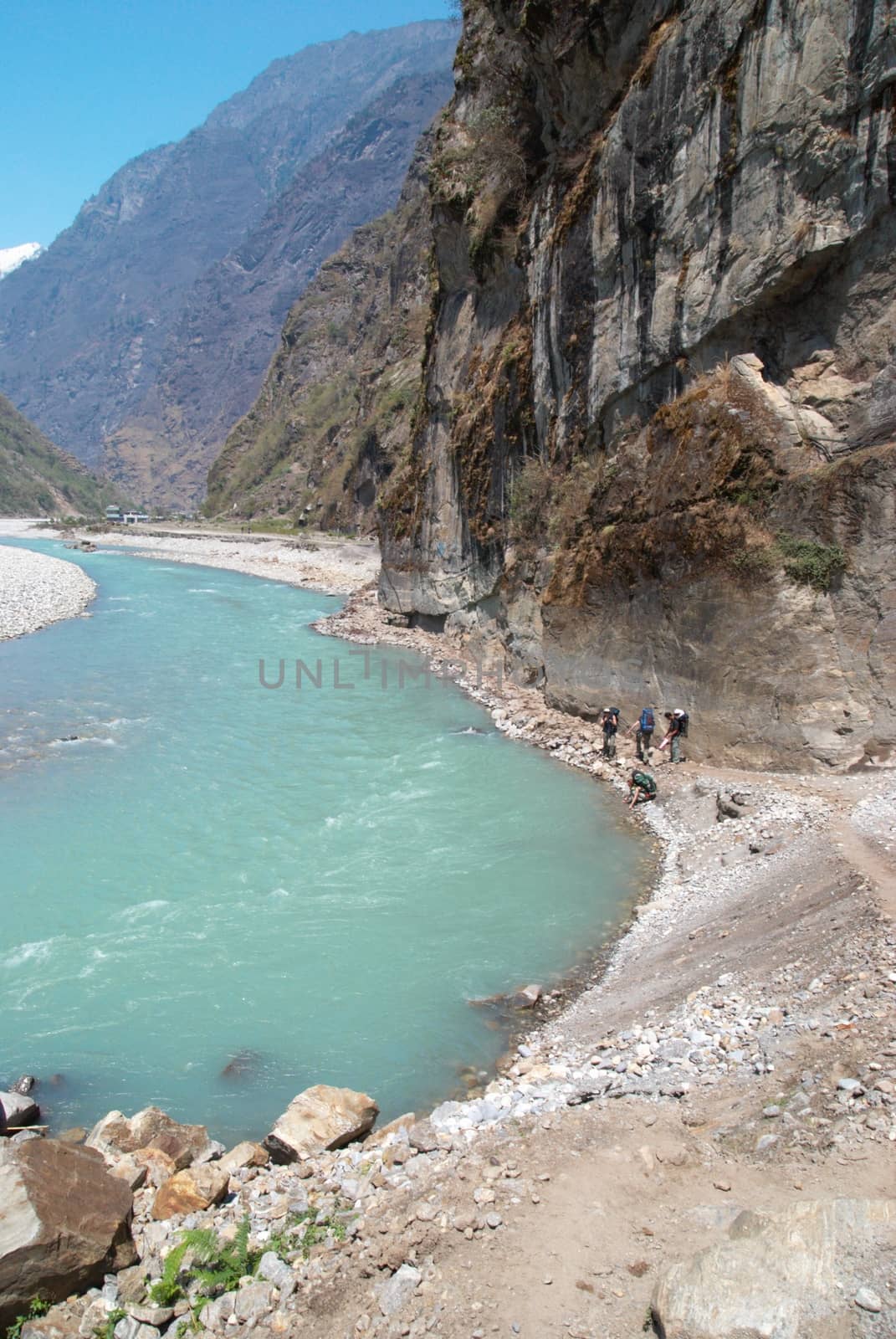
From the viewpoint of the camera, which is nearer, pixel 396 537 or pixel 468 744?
pixel 468 744

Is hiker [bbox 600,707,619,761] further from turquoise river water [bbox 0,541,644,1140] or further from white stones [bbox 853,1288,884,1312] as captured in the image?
white stones [bbox 853,1288,884,1312]

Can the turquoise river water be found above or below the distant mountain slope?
below

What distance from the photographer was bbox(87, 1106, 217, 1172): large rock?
7242 mm

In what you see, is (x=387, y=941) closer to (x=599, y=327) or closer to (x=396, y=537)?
(x=599, y=327)

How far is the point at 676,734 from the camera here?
1603cm

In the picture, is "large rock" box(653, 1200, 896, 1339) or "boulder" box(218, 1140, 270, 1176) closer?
"large rock" box(653, 1200, 896, 1339)

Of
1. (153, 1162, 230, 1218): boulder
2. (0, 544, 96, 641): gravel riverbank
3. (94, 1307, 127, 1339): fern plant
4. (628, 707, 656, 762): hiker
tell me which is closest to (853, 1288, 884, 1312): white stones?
(94, 1307, 127, 1339): fern plant

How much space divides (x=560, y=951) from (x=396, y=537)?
2494cm

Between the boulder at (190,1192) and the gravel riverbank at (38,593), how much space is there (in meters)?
29.9

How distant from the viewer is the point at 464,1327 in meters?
4.88

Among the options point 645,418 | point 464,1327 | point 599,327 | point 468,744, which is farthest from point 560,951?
point 599,327

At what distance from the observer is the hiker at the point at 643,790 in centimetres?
1526

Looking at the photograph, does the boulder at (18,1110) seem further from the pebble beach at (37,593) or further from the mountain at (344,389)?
the mountain at (344,389)

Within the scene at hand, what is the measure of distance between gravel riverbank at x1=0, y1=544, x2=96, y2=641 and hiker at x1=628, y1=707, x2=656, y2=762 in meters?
25.8
